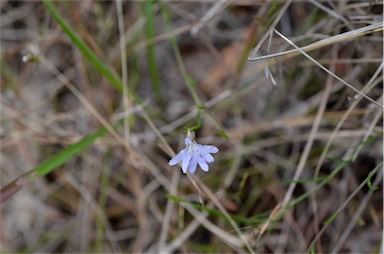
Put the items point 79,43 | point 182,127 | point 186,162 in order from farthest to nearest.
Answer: point 182,127 < point 79,43 < point 186,162

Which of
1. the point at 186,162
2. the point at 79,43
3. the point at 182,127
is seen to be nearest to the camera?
the point at 186,162

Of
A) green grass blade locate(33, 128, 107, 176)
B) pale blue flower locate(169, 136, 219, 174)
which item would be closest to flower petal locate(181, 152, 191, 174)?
pale blue flower locate(169, 136, 219, 174)

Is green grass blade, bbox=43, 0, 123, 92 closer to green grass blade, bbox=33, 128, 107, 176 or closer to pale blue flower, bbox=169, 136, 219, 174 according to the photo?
green grass blade, bbox=33, 128, 107, 176

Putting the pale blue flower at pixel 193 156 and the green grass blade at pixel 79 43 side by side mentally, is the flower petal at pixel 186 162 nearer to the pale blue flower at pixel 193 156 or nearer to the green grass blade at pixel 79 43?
the pale blue flower at pixel 193 156

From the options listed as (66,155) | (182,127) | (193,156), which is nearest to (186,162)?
(193,156)

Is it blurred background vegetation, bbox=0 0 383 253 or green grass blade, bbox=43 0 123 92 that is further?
blurred background vegetation, bbox=0 0 383 253

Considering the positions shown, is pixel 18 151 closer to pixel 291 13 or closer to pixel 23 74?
pixel 23 74

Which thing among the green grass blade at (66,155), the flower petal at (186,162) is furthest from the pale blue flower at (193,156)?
the green grass blade at (66,155)

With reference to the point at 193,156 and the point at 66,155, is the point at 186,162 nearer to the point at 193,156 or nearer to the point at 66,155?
the point at 193,156

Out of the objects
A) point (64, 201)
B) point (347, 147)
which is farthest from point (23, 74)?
point (347, 147)
